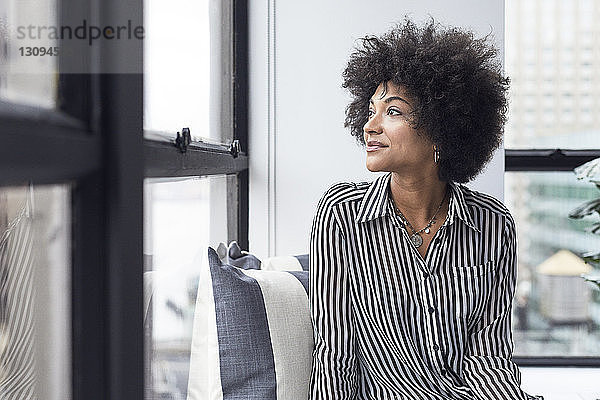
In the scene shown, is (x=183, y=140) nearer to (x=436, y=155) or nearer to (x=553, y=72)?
(x=436, y=155)

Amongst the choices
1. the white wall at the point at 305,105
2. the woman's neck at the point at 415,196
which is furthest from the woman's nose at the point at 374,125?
the white wall at the point at 305,105

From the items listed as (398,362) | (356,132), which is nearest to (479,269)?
(398,362)

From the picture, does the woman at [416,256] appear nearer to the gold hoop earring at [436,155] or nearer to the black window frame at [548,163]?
the gold hoop earring at [436,155]

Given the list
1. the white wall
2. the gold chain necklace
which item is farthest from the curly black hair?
the white wall

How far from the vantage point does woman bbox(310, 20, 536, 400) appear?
195 cm

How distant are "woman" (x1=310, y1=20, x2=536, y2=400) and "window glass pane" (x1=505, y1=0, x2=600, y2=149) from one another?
1683 mm

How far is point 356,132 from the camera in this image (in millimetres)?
2219

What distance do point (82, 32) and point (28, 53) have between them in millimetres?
129

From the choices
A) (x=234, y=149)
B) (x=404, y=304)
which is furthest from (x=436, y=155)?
(x=234, y=149)

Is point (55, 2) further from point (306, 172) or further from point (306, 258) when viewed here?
point (306, 172)

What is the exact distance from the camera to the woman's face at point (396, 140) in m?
1.99

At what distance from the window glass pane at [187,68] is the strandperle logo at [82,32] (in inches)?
3.5

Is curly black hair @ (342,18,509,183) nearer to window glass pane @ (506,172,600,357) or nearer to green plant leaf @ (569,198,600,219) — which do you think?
green plant leaf @ (569,198,600,219)

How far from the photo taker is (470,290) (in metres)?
1.99
